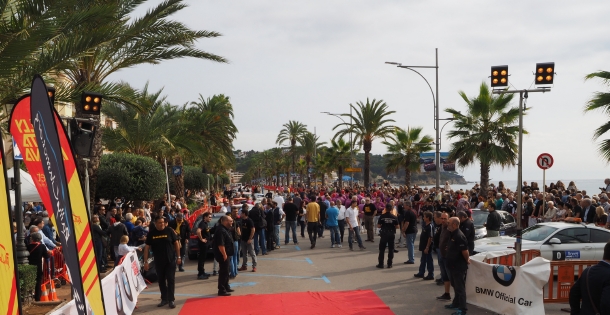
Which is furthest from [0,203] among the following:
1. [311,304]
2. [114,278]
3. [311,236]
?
[311,236]

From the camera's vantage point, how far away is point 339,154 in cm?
6469

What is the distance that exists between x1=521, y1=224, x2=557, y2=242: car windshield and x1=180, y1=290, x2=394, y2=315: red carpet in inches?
174

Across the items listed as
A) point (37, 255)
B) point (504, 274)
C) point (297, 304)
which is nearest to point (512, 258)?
point (504, 274)

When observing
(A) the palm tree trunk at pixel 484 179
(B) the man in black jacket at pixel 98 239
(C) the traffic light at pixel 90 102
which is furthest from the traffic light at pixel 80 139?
(A) the palm tree trunk at pixel 484 179

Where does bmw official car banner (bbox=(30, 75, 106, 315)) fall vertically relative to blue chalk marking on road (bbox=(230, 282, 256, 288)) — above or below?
above

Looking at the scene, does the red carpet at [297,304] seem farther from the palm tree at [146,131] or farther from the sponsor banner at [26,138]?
the palm tree at [146,131]

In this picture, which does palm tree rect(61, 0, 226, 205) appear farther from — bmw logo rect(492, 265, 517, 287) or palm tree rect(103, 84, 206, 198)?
palm tree rect(103, 84, 206, 198)

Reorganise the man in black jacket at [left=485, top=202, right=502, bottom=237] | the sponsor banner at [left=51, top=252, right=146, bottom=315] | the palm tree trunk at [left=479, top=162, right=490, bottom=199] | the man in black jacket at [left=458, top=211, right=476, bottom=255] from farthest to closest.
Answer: the palm tree trunk at [left=479, top=162, right=490, bottom=199] < the man in black jacket at [left=485, top=202, right=502, bottom=237] < the man in black jacket at [left=458, top=211, right=476, bottom=255] < the sponsor banner at [left=51, top=252, right=146, bottom=315]

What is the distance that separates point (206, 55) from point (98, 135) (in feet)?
14.2

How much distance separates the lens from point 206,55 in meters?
16.0

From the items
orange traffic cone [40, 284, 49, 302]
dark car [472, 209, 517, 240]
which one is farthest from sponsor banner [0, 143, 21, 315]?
dark car [472, 209, 517, 240]

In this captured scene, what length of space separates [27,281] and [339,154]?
5445 cm

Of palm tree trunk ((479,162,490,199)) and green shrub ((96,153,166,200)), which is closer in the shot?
green shrub ((96,153,166,200))

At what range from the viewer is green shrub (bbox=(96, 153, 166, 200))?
2558 centimetres
